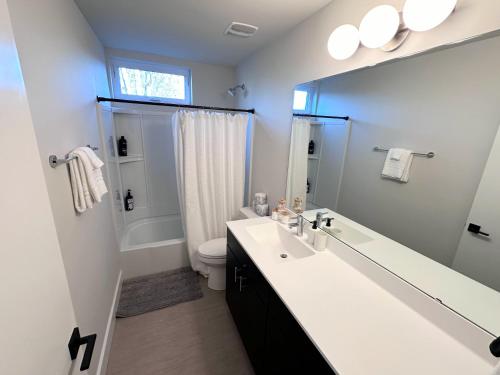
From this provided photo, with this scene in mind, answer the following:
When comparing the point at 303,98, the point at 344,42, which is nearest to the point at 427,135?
the point at 344,42

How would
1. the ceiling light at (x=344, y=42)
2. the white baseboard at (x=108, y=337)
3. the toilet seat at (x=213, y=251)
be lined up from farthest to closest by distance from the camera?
the toilet seat at (x=213, y=251) < the white baseboard at (x=108, y=337) < the ceiling light at (x=344, y=42)

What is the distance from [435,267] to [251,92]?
2.27 m

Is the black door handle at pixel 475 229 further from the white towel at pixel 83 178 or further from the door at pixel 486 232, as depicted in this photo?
the white towel at pixel 83 178

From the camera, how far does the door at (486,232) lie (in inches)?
29.7

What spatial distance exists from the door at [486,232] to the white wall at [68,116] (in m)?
1.66

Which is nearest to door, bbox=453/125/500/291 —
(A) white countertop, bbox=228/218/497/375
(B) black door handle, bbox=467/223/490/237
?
(B) black door handle, bbox=467/223/490/237

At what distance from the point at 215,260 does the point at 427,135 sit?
184 cm

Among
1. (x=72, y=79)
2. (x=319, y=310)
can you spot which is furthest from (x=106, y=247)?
(x=319, y=310)

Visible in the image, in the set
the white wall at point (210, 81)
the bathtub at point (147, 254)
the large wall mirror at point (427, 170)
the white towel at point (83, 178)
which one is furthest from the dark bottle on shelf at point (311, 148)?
the white wall at point (210, 81)

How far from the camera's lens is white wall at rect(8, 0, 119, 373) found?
32.7 inches

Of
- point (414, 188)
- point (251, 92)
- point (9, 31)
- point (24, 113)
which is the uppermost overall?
point (251, 92)

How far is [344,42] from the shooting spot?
121 centimetres

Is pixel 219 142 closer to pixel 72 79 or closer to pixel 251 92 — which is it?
pixel 251 92

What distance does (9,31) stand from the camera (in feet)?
1.55
